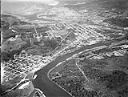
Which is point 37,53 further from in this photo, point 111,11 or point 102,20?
point 111,11

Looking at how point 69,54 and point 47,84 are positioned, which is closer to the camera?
point 47,84

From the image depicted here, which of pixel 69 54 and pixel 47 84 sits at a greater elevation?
pixel 69 54

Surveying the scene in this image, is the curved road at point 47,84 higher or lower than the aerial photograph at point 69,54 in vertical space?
lower

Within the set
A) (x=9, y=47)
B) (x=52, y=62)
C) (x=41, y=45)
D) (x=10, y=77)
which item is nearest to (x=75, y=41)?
(x=41, y=45)

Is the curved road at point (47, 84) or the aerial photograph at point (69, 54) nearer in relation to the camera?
the curved road at point (47, 84)

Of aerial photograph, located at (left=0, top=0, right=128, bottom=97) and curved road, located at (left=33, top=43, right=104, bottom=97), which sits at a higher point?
aerial photograph, located at (left=0, top=0, right=128, bottom=97)

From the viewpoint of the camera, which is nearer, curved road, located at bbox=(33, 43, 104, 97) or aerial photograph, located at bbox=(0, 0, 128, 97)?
curved road, located at bbox=(33, 43, 104, 97)

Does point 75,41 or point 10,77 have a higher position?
point 75,41

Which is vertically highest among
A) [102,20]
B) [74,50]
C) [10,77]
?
[102,20]
